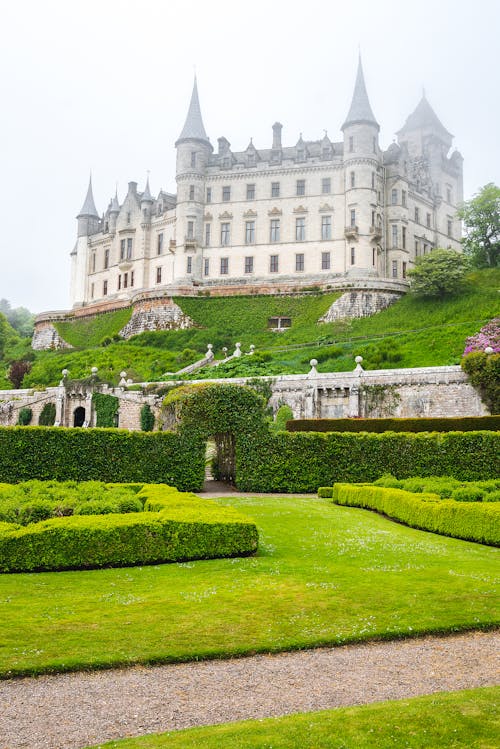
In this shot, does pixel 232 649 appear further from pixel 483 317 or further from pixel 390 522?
pixel 483 317

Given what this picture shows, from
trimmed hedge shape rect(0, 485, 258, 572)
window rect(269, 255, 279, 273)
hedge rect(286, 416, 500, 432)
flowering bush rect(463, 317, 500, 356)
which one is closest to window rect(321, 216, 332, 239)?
window rect(269, 255, 279, 273)

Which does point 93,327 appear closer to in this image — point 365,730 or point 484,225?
point 484,225

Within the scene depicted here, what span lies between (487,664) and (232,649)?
299 centimetres

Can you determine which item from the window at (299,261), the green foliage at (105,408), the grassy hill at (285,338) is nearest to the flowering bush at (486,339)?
the grassy hill at (285,338)

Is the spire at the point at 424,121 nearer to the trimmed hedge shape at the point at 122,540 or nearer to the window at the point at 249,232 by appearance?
the window at the point at 249,232

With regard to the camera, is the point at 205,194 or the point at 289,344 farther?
the point at 205,194

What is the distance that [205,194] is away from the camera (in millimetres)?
71812

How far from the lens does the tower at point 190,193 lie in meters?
70.2

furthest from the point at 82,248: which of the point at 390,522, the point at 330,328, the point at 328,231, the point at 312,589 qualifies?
the point at 312,589

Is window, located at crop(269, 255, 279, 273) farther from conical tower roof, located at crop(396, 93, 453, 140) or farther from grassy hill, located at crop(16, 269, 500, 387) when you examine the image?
conical tower roof, located at crop(396, 93, 453, 140)

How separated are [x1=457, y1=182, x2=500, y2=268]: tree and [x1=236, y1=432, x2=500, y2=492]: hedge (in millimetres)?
43491

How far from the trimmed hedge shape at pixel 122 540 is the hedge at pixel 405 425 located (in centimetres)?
1529

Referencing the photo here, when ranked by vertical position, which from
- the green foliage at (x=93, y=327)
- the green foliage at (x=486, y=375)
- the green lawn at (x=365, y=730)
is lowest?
the green lawn at (x=365, y=730)

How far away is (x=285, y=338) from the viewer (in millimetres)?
56000
